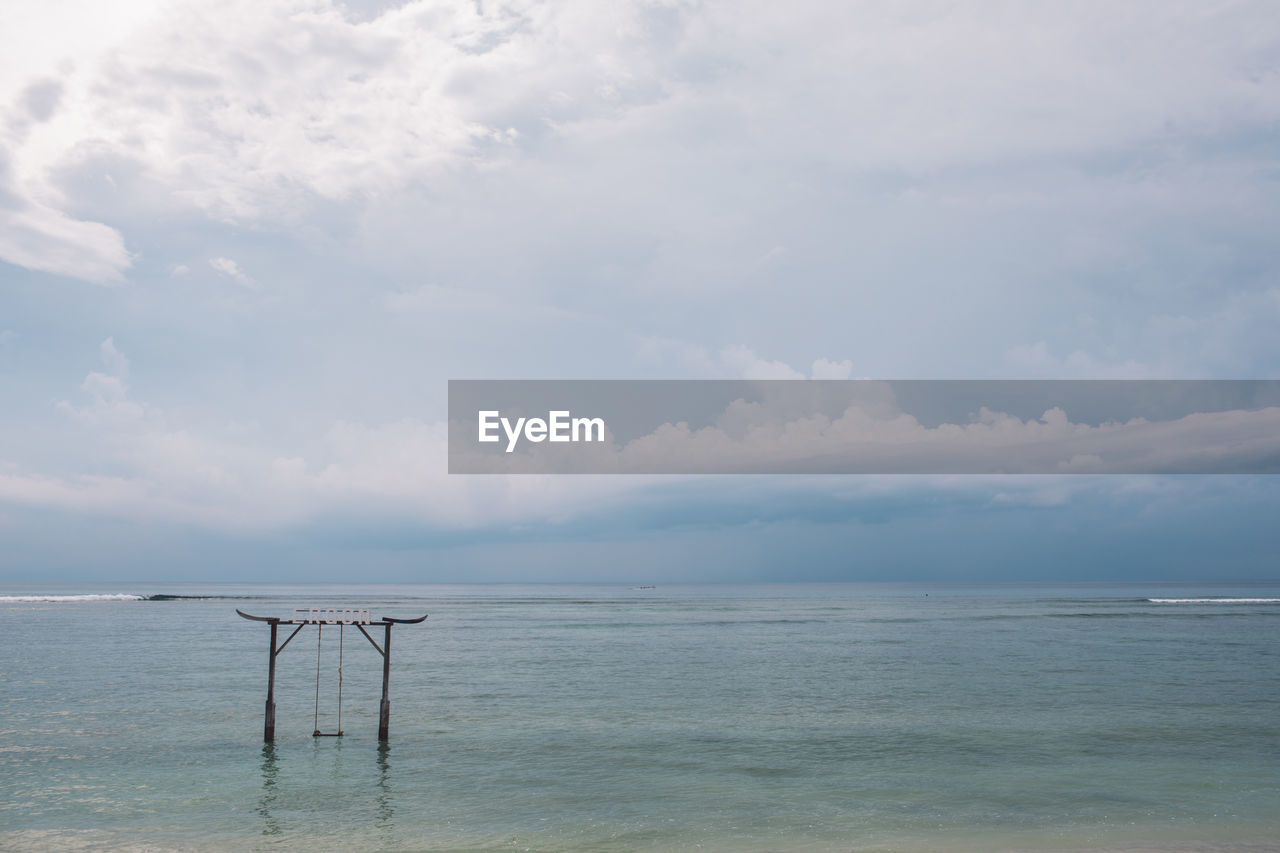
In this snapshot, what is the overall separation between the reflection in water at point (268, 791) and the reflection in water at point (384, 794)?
2.50 meters

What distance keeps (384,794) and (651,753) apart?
9.33 metres

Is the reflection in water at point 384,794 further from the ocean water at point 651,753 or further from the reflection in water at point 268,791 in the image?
the reflection in water at point 268,791

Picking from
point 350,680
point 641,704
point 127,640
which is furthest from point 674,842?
point 127,640

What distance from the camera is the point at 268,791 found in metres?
25.0

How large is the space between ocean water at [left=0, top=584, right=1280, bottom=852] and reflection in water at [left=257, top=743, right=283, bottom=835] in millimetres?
117

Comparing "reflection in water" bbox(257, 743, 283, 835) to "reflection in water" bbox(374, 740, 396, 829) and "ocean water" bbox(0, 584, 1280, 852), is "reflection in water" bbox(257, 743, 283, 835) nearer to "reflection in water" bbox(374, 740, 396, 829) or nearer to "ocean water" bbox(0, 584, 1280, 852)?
"ocean water" bbox(0, 584, 1280, 852)

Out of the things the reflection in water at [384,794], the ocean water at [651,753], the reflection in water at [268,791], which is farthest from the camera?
the reflection in water at [384,794]

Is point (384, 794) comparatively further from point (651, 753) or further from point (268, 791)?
point (651, 753)

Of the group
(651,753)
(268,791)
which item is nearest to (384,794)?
(268,791)

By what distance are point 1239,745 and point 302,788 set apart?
104 feet

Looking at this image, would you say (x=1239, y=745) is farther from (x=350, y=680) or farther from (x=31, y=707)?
Result: (x=31, y=707)

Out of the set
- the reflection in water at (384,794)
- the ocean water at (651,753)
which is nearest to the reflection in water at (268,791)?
the ocean water at (651,753)

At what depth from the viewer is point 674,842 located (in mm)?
20625

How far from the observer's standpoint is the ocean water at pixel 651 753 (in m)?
21.6
